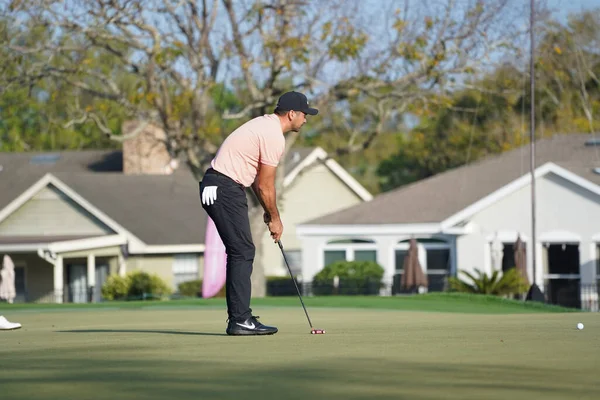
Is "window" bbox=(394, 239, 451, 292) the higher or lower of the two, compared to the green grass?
higher

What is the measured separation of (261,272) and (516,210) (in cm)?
779

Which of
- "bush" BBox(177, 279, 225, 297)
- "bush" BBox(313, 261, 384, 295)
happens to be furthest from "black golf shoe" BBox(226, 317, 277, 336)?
"bush" BBox(177, 279, 225, 297)

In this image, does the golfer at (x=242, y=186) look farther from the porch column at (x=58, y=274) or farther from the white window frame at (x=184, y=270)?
the white window frame at (x=184, y=270)

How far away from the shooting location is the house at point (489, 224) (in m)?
34.6

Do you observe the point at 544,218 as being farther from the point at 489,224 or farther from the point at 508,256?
the point at 489,224

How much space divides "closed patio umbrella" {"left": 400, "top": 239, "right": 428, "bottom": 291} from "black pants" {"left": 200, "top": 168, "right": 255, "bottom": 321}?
24.3 m

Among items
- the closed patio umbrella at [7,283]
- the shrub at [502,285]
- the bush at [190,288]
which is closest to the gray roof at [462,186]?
the bush at [190,288]

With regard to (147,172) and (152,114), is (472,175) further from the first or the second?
(147,172)

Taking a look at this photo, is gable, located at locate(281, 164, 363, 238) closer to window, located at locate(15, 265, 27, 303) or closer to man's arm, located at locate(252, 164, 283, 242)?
window, located at locate(15, 265, 27, 303)

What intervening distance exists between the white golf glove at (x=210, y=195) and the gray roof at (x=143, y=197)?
32375 mm

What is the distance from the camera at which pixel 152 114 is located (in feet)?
105

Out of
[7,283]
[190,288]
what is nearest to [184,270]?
[190,288]

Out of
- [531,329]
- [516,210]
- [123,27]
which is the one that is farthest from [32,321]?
[516,210]

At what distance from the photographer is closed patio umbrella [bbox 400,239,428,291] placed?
1308 inches
